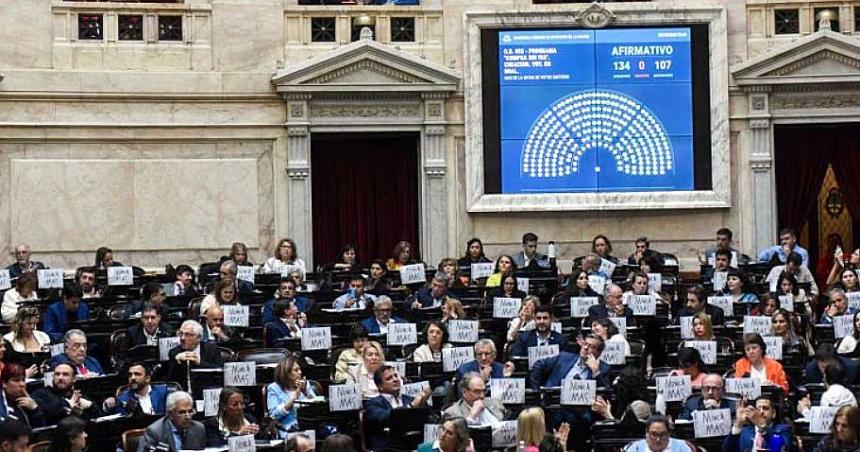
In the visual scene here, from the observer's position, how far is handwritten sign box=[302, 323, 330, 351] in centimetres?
1955

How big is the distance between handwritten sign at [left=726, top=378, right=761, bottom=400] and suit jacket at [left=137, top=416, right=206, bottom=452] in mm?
5281

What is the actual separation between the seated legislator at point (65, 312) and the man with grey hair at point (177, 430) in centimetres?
567

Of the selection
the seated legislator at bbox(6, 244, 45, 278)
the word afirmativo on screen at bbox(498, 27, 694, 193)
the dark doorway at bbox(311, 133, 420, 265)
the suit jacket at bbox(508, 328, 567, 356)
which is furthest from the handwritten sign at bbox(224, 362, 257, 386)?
the dark doorway at bbox(311, 133, 420, 265)

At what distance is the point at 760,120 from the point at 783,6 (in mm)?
1823

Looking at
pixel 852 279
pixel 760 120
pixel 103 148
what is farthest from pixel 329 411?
pixel 760 120

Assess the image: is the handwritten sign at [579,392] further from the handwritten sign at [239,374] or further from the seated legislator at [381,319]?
the seated legislator at [381,319]

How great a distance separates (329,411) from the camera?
16.7m

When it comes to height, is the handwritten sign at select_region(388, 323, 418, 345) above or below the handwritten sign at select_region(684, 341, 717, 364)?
above

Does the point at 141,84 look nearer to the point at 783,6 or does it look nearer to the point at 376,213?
the point at 376,213

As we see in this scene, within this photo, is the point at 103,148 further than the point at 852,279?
Yes

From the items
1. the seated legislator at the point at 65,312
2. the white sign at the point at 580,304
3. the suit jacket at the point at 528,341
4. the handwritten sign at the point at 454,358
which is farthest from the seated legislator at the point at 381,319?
the seated legislator at the point at 65,312

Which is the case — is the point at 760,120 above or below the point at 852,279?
above

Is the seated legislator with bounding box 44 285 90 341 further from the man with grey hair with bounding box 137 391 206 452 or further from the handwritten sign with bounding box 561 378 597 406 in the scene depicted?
the handwritten sign with bounding box 561 378 597 406

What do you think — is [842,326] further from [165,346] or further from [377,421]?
[165,346]
